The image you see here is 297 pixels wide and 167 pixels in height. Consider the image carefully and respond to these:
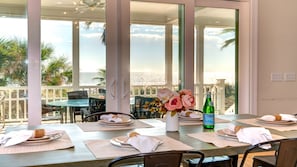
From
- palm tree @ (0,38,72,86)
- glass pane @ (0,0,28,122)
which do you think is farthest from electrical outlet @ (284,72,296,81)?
glass pane @ (0,0,28,122)

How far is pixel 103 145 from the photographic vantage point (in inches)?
68.6

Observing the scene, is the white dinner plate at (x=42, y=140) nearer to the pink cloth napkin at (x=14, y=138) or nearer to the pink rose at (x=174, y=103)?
the pink cloth napkin at (x=14, y=138)

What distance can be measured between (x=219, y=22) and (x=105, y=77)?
1.77m

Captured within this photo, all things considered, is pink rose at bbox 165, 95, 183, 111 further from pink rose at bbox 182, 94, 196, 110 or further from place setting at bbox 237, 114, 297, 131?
place setting at bbox 237, 114, 297, 131

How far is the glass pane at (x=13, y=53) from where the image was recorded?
355 cm

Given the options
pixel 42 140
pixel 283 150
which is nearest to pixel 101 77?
pixel 42 140

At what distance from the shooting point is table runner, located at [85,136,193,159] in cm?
158

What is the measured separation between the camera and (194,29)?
4324 millimetres

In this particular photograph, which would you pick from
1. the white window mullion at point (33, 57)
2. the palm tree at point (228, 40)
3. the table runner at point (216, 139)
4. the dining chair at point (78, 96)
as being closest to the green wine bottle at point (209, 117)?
the table runner at point (216, 139)

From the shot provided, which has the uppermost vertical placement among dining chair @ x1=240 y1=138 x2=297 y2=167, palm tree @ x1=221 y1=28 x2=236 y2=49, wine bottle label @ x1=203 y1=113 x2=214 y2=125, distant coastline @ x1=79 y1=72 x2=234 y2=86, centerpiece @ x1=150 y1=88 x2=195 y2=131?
palm tree @ x1=221 y1=28 x2=236 y2=49

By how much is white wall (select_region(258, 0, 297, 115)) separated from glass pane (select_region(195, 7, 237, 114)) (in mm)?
378

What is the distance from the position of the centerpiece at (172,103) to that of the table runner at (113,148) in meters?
0.26

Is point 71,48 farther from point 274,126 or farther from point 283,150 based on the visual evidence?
point 283,150

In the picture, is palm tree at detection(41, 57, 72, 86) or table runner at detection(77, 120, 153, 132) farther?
palm tree at detection(41, 57, 72, 86)
